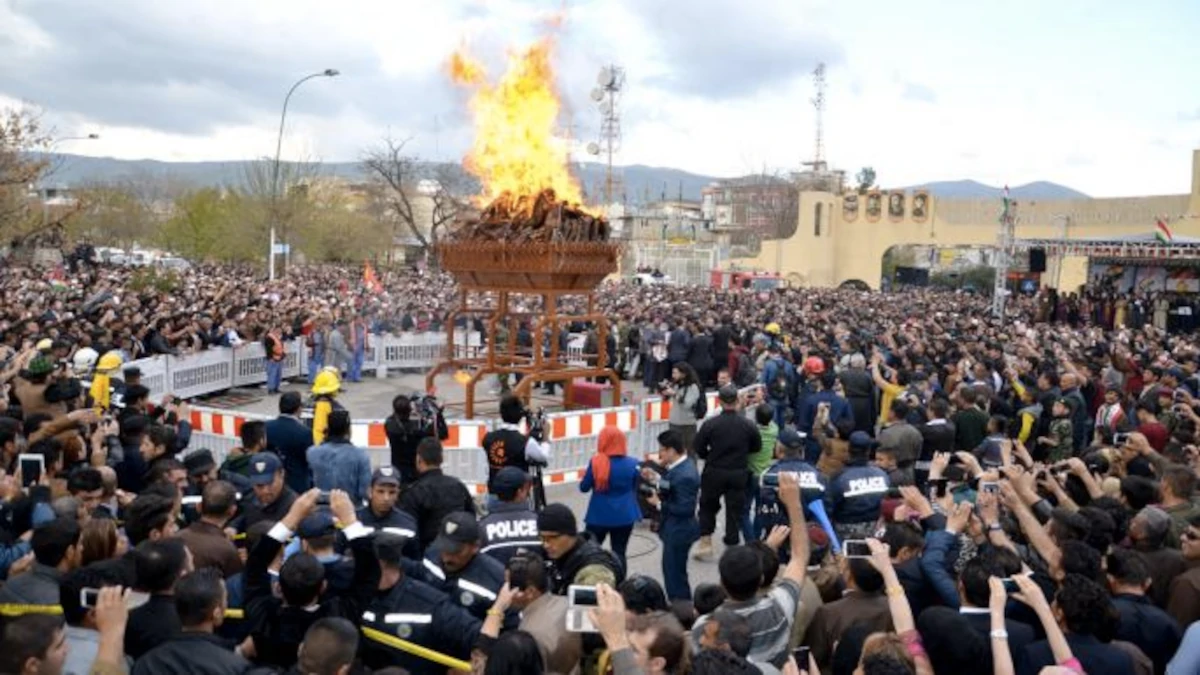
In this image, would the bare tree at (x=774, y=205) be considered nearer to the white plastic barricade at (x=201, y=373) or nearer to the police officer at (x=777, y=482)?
the white plastic barricade at (x=201, y=373)

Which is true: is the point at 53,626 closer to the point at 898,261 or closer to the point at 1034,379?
the point at 1034,379

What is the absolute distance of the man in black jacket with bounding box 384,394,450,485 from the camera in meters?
9.16

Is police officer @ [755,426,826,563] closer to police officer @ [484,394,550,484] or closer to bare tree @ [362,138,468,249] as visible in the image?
police officer @ [484,394,550,484]

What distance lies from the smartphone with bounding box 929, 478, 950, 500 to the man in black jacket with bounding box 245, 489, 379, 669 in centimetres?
415

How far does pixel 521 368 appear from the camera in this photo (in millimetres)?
14438

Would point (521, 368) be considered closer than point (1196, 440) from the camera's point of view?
No

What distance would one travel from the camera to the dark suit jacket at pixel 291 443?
8648mm

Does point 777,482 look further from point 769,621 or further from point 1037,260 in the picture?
point 1037,260

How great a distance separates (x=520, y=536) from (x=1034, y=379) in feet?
34.2

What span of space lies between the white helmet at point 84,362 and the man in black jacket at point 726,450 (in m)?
8.18

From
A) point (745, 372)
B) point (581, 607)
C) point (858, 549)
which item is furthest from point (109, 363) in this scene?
point (745, 372)

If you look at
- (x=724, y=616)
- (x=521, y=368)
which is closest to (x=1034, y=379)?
(x=521, y=368)

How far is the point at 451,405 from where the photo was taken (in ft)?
52.5

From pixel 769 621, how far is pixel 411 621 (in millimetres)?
1658
